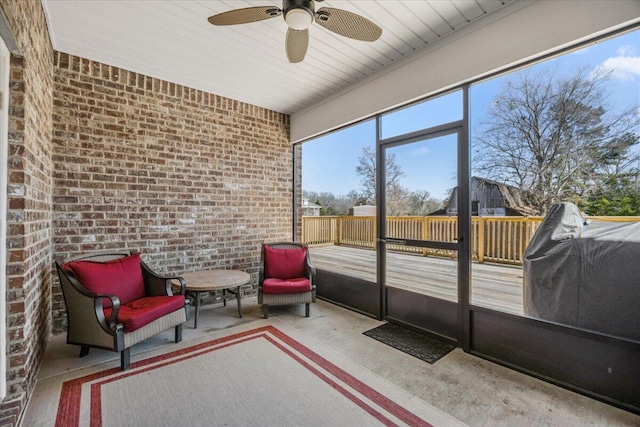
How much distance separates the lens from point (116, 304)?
2.40 metres

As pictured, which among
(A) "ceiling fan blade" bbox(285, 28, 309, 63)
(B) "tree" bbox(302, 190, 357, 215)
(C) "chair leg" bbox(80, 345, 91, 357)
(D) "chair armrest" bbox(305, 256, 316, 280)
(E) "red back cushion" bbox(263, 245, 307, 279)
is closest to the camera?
(A) "ceiling fan blade" bbox(285, 28, 309, 63)

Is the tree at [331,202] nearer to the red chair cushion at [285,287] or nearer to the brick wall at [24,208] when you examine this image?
the red chair cushion at [285,287]

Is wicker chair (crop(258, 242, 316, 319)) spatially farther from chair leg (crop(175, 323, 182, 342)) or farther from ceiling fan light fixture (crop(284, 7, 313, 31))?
ceiling fan light fixture (crop(284, 7, 313, 31))

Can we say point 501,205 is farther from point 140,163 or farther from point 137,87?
point 137,87

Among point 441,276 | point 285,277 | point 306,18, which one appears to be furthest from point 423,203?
point 306,18

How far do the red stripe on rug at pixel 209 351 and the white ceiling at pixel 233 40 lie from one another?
117 inches

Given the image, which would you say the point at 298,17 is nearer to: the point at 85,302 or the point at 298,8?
the point at 298,8

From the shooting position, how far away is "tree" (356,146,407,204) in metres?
3.48

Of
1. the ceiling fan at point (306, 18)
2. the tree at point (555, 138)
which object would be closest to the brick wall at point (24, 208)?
the ceiling fan at point (306, 18)

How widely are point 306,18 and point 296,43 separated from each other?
0.35 meters

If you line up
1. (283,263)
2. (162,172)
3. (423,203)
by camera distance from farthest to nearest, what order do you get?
(283,263) → (162,172) → (423,203)

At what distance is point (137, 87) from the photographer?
3508 mm

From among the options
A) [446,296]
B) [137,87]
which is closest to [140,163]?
[137,87]

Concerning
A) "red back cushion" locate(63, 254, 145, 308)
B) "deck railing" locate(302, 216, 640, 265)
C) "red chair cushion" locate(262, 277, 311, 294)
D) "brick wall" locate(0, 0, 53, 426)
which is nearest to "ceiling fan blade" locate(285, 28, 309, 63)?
"brick wall" locate(0, 0, 53, 426)
